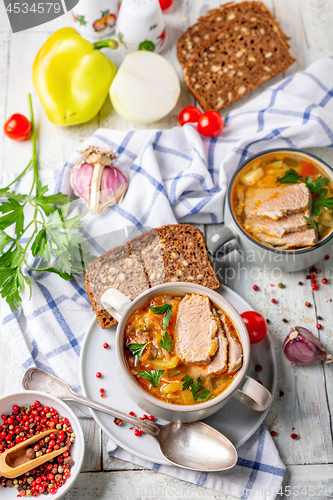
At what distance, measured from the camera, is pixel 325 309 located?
226cm

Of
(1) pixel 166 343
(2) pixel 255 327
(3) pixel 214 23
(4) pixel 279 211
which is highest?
(3) pixel 214 23

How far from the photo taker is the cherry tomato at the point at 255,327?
198 centimetres

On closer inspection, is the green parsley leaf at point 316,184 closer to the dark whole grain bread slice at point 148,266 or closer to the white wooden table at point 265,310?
the white wooden table at point 265,310

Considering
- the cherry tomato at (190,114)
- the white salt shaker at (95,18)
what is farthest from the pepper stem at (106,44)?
the cherry tomato at (190,114)

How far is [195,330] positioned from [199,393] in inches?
9.8

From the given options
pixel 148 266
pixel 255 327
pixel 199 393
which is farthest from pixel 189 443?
pixel 148 266

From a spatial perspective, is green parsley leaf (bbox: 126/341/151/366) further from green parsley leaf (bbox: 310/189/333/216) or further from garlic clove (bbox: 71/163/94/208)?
green parsley leaf (bbox: 310/189/333/216)

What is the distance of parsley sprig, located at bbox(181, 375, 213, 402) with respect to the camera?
5.55 ft

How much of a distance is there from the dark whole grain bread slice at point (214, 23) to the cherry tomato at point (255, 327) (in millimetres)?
1587

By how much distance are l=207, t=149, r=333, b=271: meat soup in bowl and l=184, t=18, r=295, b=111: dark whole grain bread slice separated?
62 cm

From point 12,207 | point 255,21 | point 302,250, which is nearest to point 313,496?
point 302,250

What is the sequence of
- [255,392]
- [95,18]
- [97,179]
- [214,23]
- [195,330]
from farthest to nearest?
[214,23], [95,18], [97,179], [195,330], [255,392]

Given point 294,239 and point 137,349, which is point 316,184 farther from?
point 137,349

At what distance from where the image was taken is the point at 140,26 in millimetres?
2400
